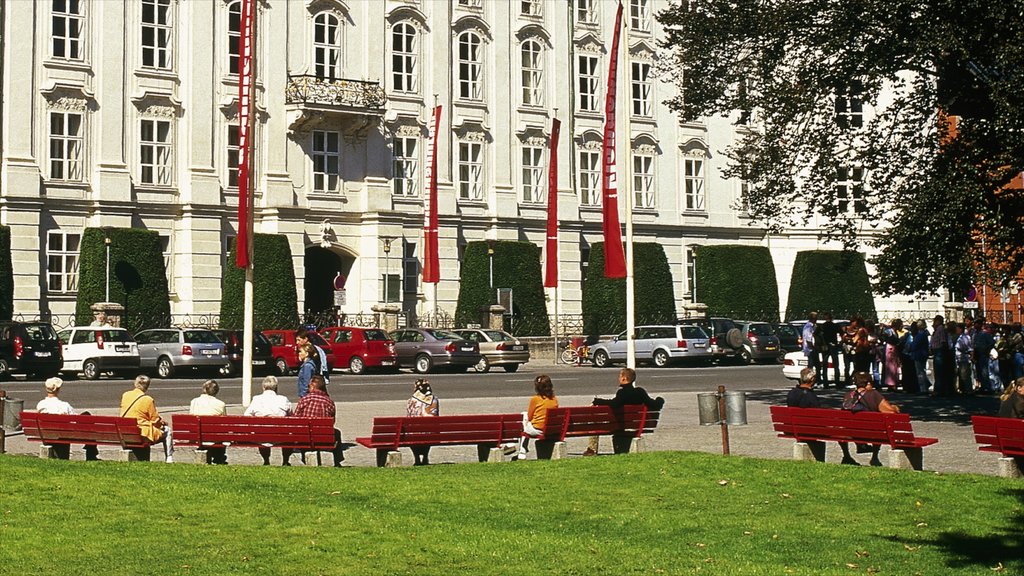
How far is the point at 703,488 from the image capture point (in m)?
17.4

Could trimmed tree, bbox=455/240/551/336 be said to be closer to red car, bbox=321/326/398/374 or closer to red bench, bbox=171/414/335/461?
red car, bbox=321/326/398/374

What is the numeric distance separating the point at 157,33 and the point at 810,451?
132ft

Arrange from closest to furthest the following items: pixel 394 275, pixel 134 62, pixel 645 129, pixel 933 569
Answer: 1. pixel 933 569
2. pixel 134 62
3. pixel 394 275
4. pixel 645 129

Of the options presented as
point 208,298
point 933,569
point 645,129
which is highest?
point 645,129

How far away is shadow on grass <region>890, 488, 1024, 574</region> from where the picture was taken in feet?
42.5

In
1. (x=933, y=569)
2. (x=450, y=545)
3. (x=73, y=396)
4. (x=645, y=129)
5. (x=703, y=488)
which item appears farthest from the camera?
(x=645, y=129)

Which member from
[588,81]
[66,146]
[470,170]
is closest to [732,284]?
[588,81]

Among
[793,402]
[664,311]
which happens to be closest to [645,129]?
[664,311]

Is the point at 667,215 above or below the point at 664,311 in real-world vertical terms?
above

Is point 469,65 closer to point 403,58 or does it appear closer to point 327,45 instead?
point 403,58

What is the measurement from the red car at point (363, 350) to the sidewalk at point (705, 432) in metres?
14.2

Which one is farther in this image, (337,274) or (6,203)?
(337,274)

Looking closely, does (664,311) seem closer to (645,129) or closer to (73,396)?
(645,129)

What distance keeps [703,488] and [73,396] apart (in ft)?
68.4
